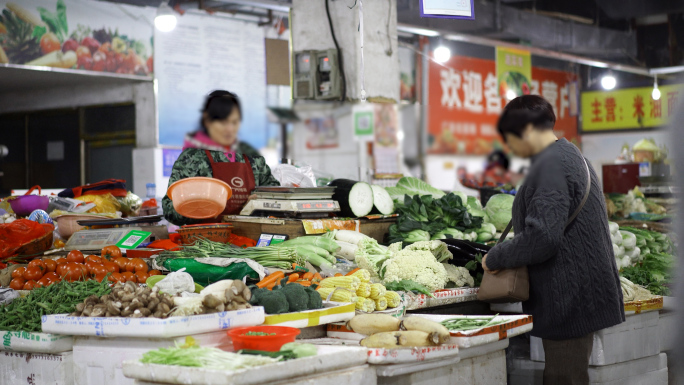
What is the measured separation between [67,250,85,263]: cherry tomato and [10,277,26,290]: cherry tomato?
0.31 metres

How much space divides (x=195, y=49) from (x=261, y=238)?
581 centimetres

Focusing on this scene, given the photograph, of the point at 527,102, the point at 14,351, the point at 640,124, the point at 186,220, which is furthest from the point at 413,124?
the point at 640,124

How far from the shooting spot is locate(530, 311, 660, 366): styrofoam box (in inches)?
178

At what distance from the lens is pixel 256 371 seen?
2590 millimetres

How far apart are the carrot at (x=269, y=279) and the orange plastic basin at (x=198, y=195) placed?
0.87 meters

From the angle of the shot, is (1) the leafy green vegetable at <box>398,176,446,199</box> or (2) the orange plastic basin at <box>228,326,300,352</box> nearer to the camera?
(2) the orange plastic basin at <box>228,326,300,352</box>

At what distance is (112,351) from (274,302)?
723mm

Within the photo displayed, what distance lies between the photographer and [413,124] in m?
2.54

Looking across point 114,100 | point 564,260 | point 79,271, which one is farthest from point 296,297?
point 114,100

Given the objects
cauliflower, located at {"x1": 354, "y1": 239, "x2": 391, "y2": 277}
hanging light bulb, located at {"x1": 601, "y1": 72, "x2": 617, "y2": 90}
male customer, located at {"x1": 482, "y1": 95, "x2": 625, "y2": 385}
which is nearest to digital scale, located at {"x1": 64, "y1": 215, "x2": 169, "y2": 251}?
cauliflower, located at {"x1": 354, "y1": 239, "x2": 391, "y2": 277}

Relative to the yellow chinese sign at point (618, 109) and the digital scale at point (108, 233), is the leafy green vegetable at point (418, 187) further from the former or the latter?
the yellow chinese sign at point (618, 109)

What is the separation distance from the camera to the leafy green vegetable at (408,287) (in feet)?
13.9

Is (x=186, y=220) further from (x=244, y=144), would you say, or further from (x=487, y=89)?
(x=487, y=89)

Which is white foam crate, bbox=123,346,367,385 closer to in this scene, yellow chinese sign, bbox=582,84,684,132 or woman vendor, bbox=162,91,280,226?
woman vendor, bbox=162,91,280,226
